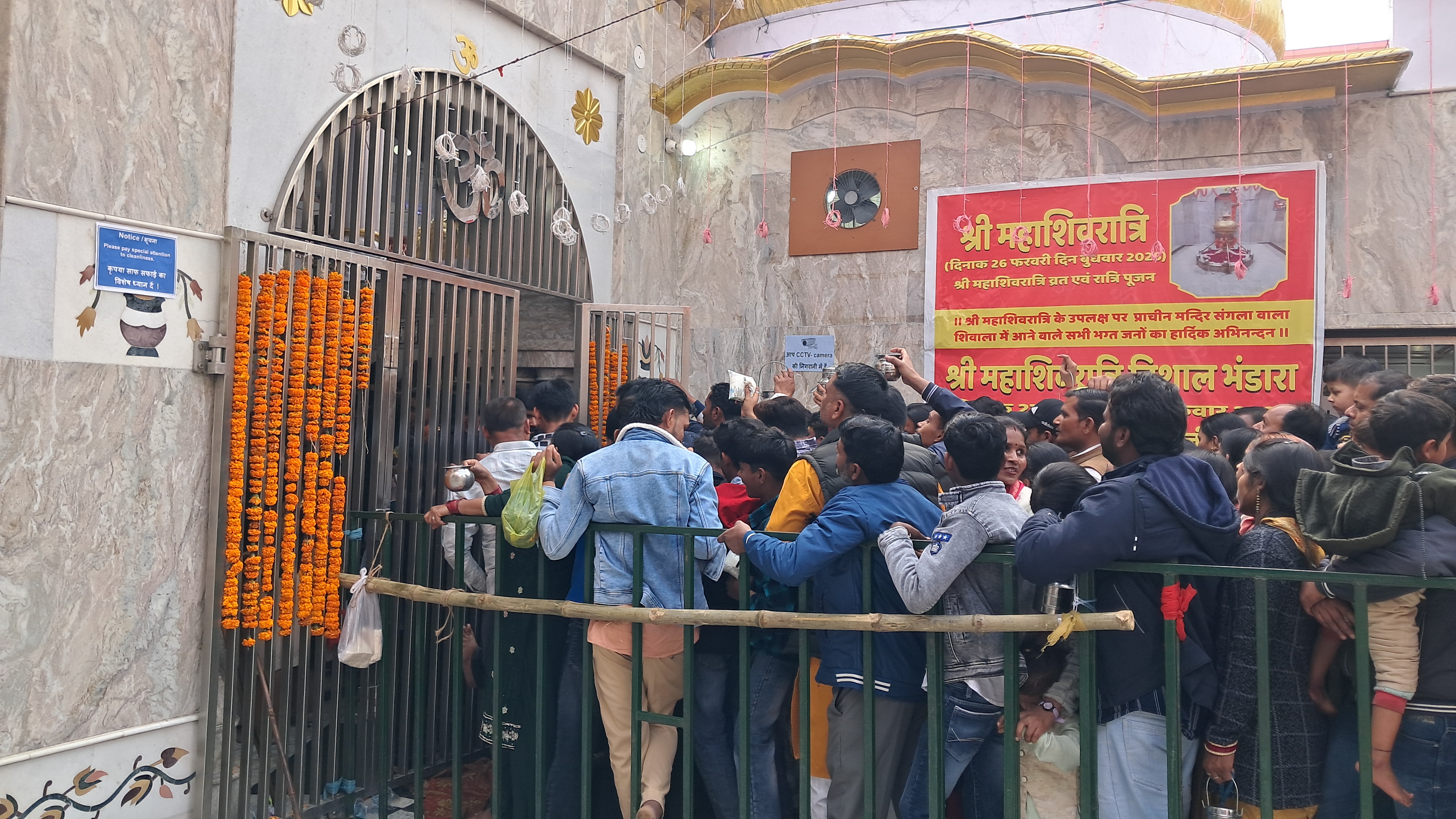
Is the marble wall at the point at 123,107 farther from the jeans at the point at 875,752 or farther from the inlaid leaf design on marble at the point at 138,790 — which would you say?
the jeans at the point at 875,752

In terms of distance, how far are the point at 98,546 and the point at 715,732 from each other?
8.27ft

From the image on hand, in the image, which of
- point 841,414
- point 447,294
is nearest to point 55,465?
point 447,294

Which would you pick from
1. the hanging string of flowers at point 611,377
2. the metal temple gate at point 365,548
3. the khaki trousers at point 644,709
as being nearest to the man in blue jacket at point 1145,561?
the khaki trousers at point 644,709

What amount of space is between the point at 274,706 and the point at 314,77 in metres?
2.96

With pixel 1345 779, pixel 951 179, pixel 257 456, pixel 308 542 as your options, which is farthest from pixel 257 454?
pixel 951 179

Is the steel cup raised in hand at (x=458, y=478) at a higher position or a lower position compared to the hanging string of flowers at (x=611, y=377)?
lower

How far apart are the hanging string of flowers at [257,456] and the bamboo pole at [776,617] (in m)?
0.79

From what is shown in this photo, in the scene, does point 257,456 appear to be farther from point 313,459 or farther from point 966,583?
point 966,583

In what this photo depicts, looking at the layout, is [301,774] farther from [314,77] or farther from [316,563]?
[314,77]

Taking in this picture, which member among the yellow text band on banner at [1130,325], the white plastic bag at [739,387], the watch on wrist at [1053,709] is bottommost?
the watch on wrist at [1053,709]

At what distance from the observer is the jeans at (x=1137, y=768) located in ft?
9.00

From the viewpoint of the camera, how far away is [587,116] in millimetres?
6832

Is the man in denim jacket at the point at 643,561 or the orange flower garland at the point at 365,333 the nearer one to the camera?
the man in denim jacket at the point at 643,561

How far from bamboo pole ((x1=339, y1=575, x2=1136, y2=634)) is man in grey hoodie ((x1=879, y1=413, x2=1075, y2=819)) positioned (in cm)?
8
